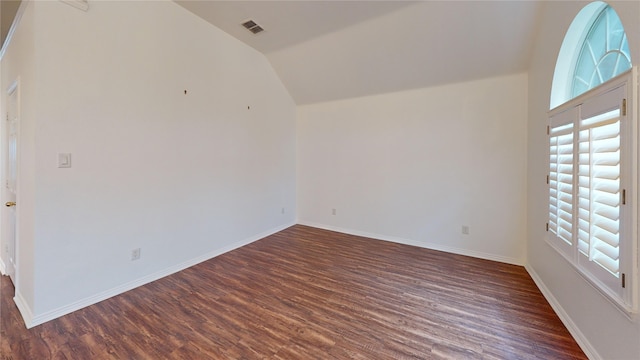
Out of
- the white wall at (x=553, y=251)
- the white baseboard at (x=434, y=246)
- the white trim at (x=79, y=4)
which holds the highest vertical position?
the white trim at (x=79, y=4)

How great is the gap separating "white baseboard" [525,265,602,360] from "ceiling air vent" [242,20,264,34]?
4.46 m

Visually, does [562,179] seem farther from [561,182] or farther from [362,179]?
[362,179]

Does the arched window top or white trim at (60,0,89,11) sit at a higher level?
white trim at (60,0,89,11)

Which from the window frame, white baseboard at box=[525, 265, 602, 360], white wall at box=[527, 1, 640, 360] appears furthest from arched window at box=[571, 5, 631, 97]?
white baseboard at box=[525, 265, 602, 360]

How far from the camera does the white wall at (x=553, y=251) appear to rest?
1.29 metres

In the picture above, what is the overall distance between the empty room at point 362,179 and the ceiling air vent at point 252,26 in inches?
1.0

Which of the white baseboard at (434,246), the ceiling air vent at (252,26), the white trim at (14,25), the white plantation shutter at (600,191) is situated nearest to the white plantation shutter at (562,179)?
the white plantation shutter at (600,191)

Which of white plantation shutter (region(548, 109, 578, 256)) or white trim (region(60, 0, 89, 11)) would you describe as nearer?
white plantation shutter (region(548, 109, 578, 256))

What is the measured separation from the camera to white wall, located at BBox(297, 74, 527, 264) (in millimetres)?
3174

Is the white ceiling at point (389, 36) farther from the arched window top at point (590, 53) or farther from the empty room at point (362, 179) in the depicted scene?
the arched window top at point (590, 53)

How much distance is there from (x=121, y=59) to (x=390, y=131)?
3661 mm

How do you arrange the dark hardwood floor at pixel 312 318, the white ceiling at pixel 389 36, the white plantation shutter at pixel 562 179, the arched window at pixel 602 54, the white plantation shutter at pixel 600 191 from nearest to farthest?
the white plantation shutter at pixel 600 191 < the arched window at pixel 602 54 < the dark hardwood floor at pixel 312 318 < the white plantation shutter at pixel 562 179 < the white ceiling at pixel 389 36

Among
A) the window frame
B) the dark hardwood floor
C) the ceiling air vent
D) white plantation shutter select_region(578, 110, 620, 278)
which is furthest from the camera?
the ceiling air vent

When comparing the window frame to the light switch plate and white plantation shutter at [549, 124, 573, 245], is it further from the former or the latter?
the light switch plate
